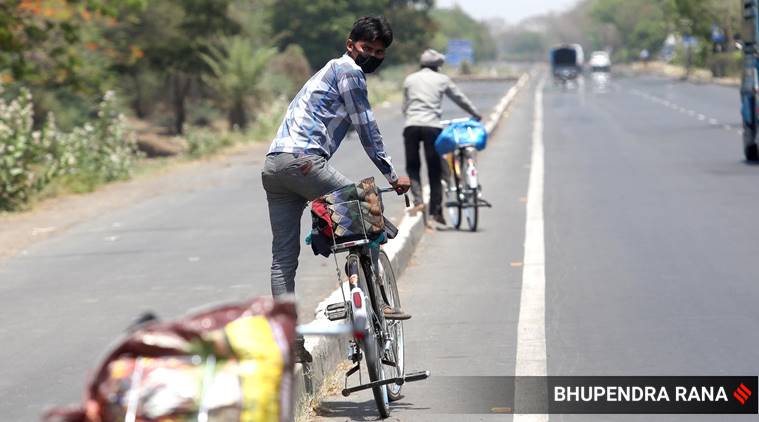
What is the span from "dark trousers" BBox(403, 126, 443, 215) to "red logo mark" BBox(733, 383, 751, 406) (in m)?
7.52

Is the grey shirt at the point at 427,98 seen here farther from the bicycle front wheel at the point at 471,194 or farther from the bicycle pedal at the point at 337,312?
the bicycle pedal at the point at 337,312

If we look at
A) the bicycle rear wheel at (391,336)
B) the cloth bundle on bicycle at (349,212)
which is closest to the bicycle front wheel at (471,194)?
the bicycle rear wheel at (391,336)

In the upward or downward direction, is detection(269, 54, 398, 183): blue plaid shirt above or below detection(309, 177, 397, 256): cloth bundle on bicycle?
above

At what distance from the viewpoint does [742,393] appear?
268 inches

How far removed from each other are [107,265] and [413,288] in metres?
3.45

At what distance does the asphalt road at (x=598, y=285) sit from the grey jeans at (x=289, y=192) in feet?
2.32

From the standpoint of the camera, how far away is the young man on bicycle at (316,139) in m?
6.68

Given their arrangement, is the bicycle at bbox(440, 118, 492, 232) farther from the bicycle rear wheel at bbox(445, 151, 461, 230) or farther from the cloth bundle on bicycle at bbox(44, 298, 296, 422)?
the cloth bundle on bicycle at bbox(44, 298, 296, 422)

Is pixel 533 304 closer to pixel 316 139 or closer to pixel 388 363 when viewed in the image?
pixel 388 363

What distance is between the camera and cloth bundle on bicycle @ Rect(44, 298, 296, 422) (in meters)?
3.61

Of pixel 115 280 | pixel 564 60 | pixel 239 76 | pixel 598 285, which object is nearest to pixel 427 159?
pixel 115 280

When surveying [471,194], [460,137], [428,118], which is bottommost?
[471,194]

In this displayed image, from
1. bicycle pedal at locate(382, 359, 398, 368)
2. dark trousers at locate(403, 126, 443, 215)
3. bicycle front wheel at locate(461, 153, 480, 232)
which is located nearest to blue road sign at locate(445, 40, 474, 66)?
dark trousers at locate(403, 126, 443, 215)

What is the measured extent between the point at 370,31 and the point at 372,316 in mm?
1380
